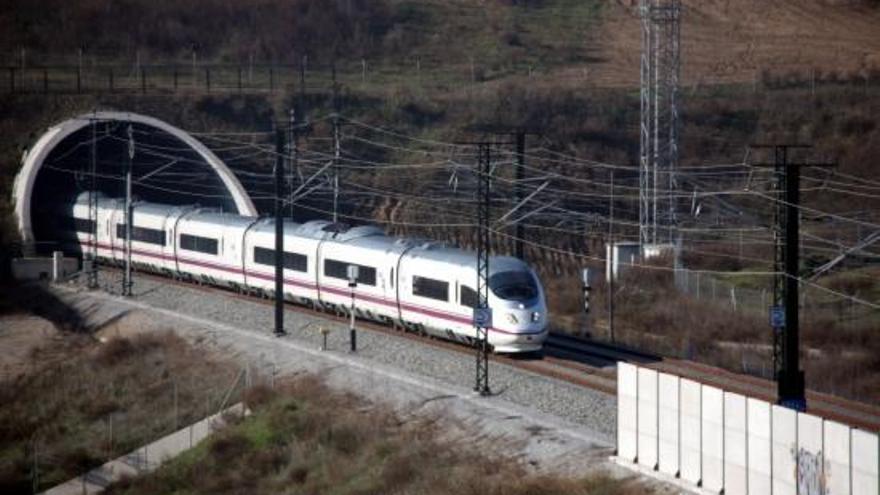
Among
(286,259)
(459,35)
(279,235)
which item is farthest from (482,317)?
(459,35)

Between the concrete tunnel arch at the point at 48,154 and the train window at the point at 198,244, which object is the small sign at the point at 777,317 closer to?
the train window at the point at 198,244

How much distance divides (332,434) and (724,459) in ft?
31.6

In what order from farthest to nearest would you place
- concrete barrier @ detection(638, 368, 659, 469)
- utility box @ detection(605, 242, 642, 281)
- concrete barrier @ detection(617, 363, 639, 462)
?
utility box @ detection(605, 242, 642, 281)
concrete barrier @ detection(617, 363, 639, 462)
concrete barrier @ detection(638, 368, 659, 469)

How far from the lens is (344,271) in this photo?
41156 mm

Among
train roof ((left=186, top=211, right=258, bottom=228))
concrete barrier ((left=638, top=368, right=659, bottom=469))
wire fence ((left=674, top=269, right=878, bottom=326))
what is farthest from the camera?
train roof ((left=186, top=211, right=258, bottom=228))

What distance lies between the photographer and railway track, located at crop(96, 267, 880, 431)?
29703 millimetres

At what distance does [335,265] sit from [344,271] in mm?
596

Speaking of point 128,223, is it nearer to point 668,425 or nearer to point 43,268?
point 43,268


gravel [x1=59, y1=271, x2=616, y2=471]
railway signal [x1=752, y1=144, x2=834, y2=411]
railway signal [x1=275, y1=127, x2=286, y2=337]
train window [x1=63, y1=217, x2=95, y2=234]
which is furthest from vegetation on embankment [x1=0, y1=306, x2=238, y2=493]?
railway signal [x1=752, y1=144, x2=834, y2=411]

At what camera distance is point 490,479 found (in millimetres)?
25547

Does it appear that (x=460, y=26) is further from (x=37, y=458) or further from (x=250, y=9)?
(x=37, y=458)

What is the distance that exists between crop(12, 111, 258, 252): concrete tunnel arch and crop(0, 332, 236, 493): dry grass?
1460 cm

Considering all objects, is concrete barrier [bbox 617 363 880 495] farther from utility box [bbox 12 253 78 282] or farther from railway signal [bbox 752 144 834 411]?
utility box [bbox 12 253 78 282]

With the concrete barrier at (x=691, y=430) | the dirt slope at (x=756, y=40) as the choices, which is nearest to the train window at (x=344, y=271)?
the concrete barrier at (x=691, y=430)
